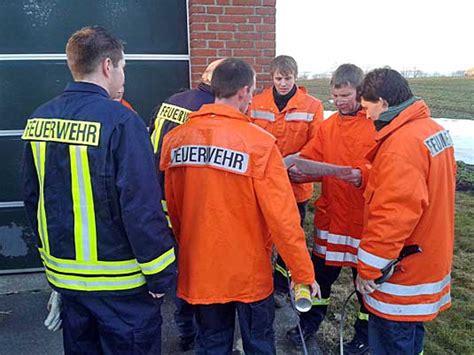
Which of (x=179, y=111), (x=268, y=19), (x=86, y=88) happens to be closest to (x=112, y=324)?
(x=86, y=88)

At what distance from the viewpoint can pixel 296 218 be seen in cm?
214

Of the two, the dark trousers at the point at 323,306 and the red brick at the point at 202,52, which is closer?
the dark trousers at the point at 323,306

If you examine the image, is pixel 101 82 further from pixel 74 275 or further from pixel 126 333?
pixel 126 333

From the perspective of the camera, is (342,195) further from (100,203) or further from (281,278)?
(100,203)

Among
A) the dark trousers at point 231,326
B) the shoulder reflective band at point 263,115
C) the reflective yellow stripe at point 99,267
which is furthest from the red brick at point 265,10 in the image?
the reflective yellow stripe at point 99,267

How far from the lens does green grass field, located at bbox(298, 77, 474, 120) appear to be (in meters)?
18.1

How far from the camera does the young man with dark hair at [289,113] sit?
12.1ft

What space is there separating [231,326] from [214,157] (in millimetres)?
1056

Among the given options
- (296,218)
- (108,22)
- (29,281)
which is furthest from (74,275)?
(108,22)

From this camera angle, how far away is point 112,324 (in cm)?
204

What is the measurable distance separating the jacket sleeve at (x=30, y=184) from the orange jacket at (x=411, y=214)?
1733 mm

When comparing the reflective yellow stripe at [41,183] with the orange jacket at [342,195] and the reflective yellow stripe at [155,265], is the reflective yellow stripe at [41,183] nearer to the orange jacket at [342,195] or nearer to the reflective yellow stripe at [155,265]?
the reflective yellow stripe at [155,265]

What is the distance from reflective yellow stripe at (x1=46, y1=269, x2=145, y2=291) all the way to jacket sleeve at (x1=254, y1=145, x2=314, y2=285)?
706 millimetres

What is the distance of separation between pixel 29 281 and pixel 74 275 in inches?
101
